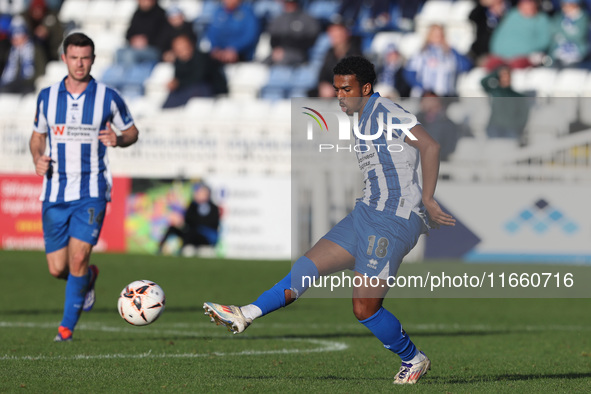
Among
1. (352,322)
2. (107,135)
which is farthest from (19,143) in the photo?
(107,135)

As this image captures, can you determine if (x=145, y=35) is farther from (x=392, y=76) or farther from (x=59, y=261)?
(x=59, y=261)

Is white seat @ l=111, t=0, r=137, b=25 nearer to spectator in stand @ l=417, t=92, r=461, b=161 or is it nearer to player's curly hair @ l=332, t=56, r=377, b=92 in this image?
spectator in stand @ l=417, t=92, r=461, b=161

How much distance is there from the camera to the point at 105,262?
16.2 m

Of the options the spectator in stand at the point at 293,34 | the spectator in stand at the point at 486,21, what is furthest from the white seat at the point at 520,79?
the spectator in stand at the point at 293,34

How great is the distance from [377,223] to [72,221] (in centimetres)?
318

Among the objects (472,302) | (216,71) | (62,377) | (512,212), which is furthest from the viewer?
(216,71)

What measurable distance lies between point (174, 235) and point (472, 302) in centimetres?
541

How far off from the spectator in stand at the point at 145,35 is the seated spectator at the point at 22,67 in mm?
1601

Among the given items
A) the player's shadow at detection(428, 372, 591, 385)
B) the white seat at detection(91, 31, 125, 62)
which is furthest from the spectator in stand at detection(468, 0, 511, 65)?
the player's shadow at detection(428, 372, 591, 385)

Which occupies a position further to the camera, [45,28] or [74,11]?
[74,11]

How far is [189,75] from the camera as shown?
19781mm

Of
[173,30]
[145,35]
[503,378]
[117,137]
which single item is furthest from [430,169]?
[145,35]

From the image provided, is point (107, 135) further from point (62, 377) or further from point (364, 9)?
point (364, 9)

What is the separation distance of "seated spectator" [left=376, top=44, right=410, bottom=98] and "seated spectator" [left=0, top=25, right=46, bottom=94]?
23.2 feet
